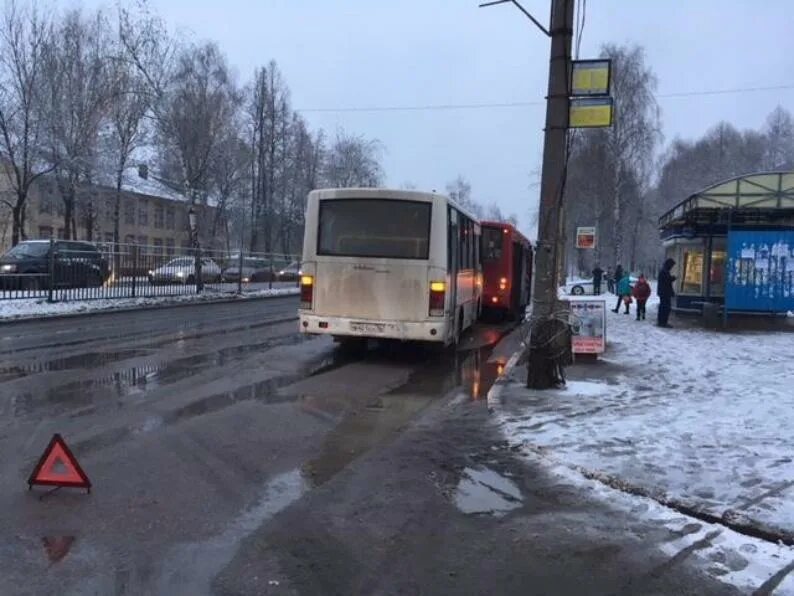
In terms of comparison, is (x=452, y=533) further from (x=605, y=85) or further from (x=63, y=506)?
(x=605, y=85)

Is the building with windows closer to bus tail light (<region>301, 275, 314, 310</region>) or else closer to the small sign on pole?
bus tail light (<region>301, 275, 314, 310</region>)

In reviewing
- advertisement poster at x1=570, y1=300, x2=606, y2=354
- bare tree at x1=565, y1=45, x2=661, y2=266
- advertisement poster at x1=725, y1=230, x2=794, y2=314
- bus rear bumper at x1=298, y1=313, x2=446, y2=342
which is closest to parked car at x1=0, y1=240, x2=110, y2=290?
bus rear bumper at x1=298, y1=313, x2=446, y2=342

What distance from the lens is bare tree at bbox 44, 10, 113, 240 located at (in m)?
34.4

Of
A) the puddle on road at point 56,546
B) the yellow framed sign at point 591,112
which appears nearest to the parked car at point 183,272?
the yellow framed sign at point 591,112

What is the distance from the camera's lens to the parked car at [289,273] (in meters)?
41.1

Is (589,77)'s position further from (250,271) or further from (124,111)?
(124,111)

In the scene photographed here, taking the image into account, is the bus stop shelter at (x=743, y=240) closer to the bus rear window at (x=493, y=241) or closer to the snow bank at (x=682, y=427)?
the bus rear window at (x=493, y=241)

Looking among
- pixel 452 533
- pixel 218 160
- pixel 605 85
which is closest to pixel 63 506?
pixel 452 533

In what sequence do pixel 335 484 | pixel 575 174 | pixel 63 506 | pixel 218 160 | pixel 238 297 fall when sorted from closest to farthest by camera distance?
pixel 63 506 → pixel 335 484 → pixel 238 297 → pixel 218 160 → pixel 575 174

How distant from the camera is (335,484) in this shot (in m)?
6.02

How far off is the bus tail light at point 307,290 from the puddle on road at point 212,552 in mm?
7250

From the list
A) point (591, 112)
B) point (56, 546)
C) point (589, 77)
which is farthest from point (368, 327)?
point (56, 546)

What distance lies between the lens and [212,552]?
179 inches

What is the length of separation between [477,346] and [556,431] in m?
8.73
